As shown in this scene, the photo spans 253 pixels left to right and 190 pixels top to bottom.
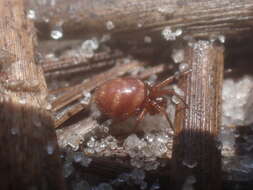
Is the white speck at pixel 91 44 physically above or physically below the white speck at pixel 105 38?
below

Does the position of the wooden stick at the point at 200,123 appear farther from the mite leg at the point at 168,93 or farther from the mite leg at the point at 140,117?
the mite leg at the point at 140,117

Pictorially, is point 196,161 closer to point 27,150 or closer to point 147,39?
point 27,150

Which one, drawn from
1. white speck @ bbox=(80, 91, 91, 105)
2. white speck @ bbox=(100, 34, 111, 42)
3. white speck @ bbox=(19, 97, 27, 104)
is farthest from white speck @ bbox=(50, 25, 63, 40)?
white speck @ bbox=(19, 97, 27, 104)

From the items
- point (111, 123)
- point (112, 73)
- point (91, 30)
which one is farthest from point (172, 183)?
point (91, 30)

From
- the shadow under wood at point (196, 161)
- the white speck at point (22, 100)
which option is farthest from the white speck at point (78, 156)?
the shadow under wood at point (196, 161)

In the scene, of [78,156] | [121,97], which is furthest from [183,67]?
[78,156]
